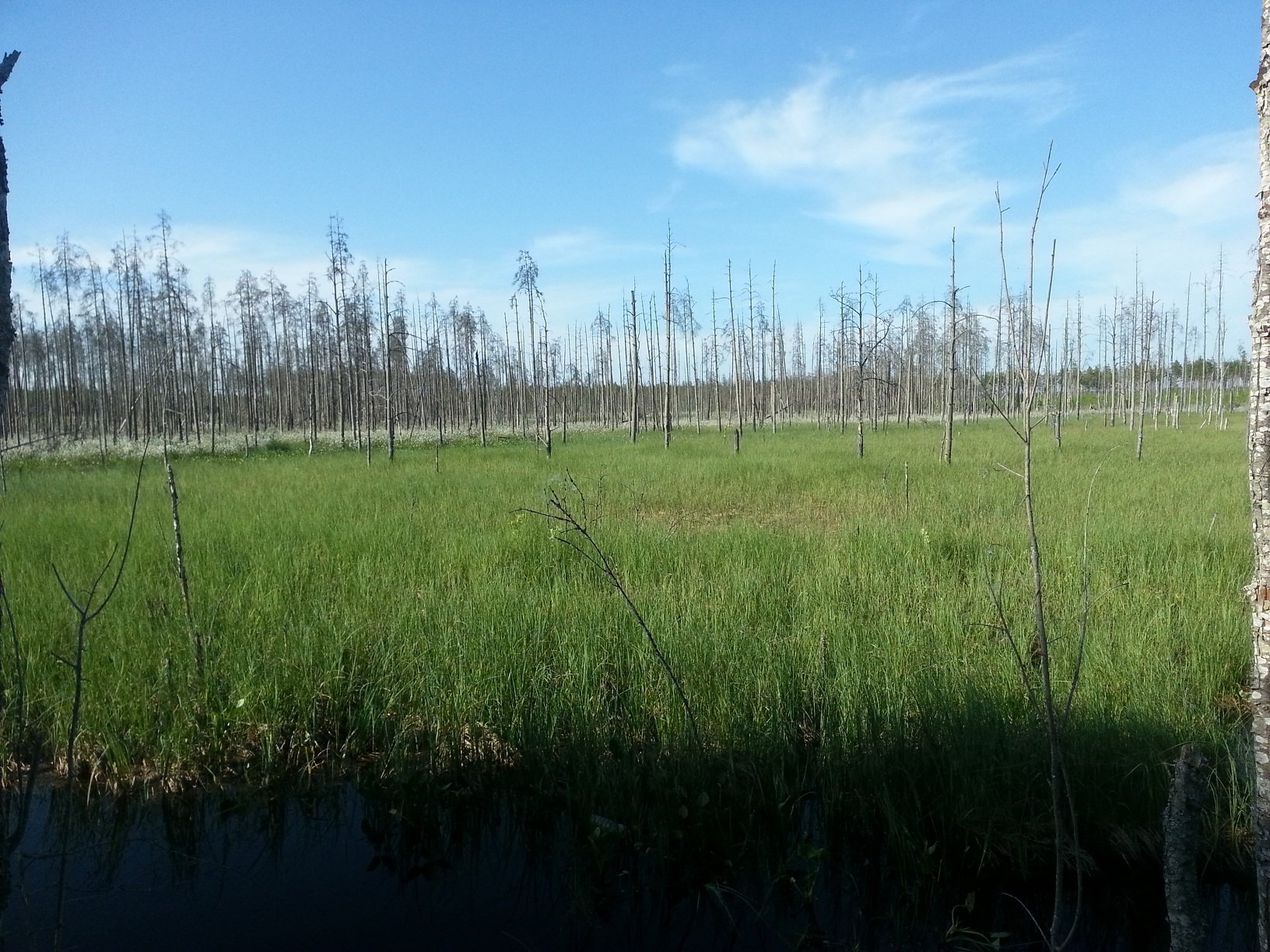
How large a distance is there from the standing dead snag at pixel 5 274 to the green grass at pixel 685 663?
213 centimetres

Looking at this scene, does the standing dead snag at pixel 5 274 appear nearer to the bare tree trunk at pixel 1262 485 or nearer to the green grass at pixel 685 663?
the green grass at pixel 685 663

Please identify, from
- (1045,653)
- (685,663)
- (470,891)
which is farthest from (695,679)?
(1045,653)

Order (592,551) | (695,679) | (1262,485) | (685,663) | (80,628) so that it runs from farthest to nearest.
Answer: (592,551) < (685,663) < (695,679) < (80,628) < (1262,485)

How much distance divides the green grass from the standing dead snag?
2.13 metres

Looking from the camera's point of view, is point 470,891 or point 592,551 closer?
point 470,891

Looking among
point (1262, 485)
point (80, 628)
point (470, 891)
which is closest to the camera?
point (1262, 485)

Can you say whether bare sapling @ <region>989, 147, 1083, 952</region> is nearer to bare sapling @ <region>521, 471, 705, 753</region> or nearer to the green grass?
the green grass

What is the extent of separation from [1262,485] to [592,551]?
562cm

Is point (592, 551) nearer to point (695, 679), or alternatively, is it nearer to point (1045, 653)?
point (695, 679)

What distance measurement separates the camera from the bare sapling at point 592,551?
3.40m

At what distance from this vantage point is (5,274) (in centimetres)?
244

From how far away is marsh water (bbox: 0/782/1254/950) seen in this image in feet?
8.98

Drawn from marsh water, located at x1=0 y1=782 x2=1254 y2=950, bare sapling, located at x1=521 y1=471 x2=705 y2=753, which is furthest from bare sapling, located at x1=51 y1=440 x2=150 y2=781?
bare sapling, located at x1=521 y1=471 x2=705 y2=753

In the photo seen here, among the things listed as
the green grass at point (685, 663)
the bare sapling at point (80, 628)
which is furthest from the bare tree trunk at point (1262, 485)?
the bare sapling at point (80, 628)
